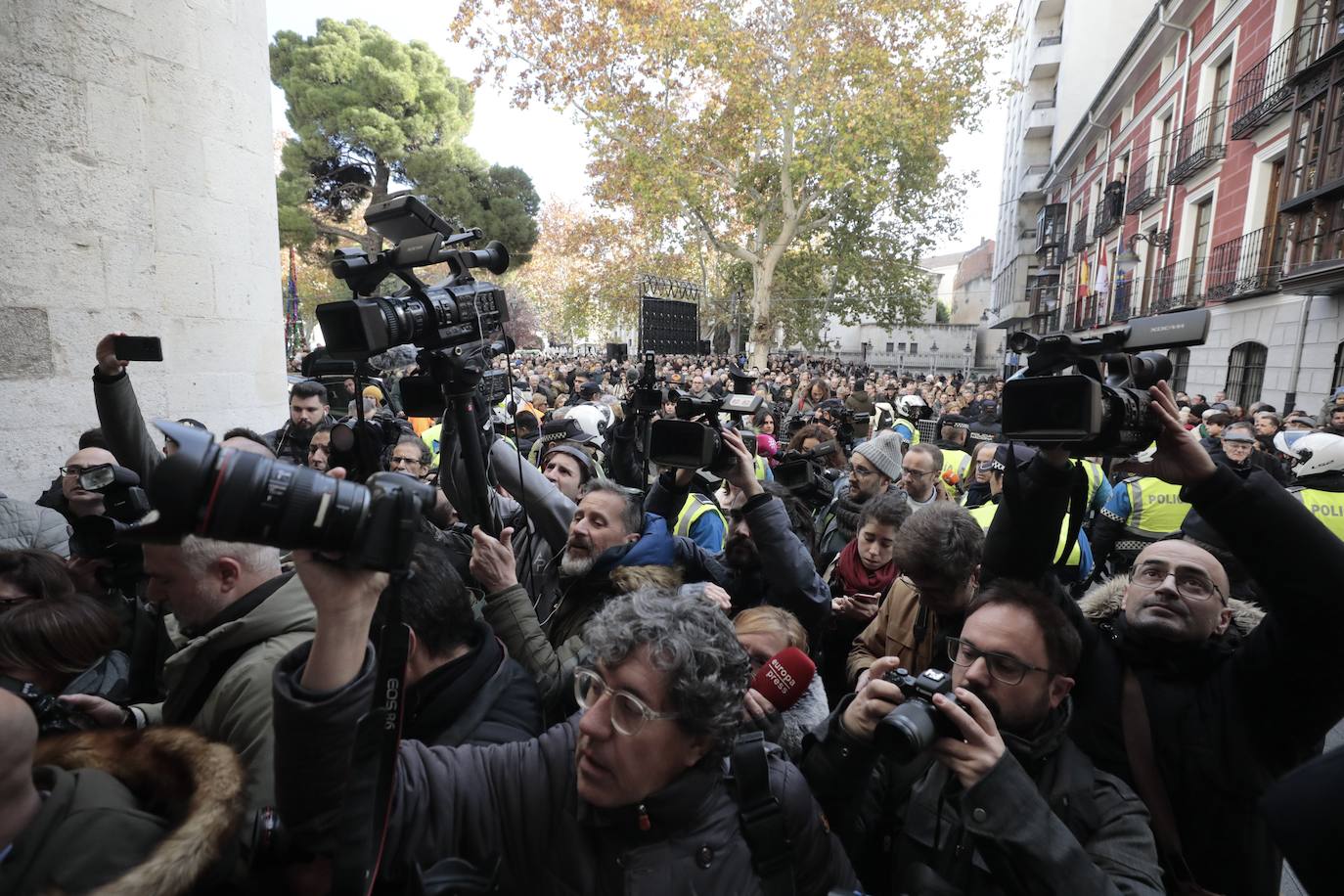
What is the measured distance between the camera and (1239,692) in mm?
1831

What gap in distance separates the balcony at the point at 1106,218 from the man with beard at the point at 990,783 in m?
26.1

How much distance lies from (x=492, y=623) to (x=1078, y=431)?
1.69m

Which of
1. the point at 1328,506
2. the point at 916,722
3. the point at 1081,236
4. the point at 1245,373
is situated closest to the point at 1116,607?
the point at 916,722

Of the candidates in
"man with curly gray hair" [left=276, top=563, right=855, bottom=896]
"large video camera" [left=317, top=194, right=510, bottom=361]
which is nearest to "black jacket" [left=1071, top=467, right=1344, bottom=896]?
"man with curly gray hair" [left=276, top=563, right=855, bottom=896]

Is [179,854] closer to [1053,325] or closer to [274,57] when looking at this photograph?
[274,57]

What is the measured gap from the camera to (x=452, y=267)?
2.50 meters

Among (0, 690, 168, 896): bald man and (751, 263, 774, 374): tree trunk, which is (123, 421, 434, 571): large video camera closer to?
(0, 690, 168, 896): bald man

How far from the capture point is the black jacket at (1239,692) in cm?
159

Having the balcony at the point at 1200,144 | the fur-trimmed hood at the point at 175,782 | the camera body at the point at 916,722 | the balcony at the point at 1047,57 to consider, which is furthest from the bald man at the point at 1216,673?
the balcony at the point at 1047,57

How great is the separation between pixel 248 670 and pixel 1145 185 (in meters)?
25.8

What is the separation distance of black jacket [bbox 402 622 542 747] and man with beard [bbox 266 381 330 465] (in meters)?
3.75

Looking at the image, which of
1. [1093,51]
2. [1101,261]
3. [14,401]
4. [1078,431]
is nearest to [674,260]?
[1101,261]

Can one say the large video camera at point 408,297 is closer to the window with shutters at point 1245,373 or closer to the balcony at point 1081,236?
the window with shutters at point 1245,373

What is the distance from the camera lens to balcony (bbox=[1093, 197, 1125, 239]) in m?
23.1
